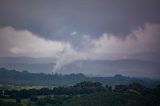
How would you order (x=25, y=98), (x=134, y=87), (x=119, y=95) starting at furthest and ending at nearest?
(x=134, y=87)
(x=25, y=98)
(x=119, y=95)

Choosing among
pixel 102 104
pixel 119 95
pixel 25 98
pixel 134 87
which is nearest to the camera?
pixel 102 104

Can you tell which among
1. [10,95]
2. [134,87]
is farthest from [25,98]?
[134,87]

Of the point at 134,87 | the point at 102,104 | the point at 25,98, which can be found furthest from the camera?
the point at 134,87

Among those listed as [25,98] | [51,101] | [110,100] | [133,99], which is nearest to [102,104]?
[110,100]

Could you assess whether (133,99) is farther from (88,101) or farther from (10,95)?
(10,95)

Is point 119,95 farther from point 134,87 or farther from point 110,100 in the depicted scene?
point 134,87

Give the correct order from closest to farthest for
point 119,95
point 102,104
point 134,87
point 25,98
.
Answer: point 102,104
point 119,95
point 25,98
point 134,87

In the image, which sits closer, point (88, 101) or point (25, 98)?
point (88, 101)

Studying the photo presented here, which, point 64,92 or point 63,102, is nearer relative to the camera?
point 63,102
